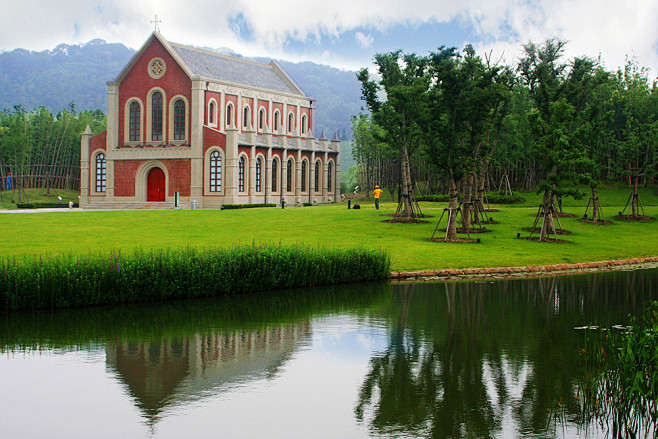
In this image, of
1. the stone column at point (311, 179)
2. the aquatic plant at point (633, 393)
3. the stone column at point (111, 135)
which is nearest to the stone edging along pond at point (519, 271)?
the aquatic plant at point (633, 393)

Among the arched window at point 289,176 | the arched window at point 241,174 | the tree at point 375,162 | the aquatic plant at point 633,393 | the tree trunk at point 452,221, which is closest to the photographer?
the aquatic plant at point 633,393

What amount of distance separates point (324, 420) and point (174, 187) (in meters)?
51.0

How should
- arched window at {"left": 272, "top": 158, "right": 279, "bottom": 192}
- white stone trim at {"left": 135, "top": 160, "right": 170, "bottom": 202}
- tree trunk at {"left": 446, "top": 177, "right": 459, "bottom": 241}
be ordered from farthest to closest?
arched window at {"left": 272, "top": 158, "right": 279, "bottom": 192}
white stone trim at {"left": 135, "top": 160, "right": 170, "bottom": 202}
tree trunk at {"left": 446, "top": 177, "right": 459, "bottom": 241}

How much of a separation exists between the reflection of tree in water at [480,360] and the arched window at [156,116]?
147 feet

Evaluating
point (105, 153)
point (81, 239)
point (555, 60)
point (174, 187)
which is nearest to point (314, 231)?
→ point (81, 239)

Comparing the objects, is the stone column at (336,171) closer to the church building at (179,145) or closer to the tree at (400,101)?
the church building at (179,145)

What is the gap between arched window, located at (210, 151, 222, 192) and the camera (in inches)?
2192

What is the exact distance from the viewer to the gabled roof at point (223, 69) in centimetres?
5844

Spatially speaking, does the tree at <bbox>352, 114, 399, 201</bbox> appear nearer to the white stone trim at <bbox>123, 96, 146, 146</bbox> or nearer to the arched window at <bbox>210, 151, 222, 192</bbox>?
the arched window at <bbox>210, 151, 222, 192</bbox>

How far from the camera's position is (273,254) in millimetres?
17875

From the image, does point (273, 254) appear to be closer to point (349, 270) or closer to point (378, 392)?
point (349, 270)

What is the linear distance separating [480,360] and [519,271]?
1218 centimetres

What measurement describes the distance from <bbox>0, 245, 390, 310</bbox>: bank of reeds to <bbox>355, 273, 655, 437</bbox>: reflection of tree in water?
2.50 meters

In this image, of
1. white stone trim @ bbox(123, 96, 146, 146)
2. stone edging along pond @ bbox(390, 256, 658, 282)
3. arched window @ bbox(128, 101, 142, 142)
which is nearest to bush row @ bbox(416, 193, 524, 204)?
white stone trim @ bbox(123, 96, 146, 146)
